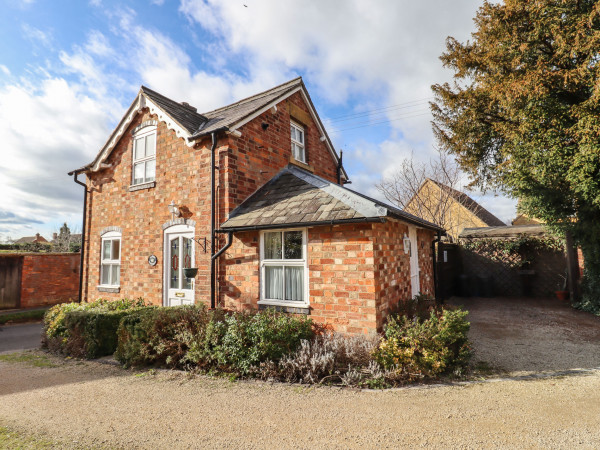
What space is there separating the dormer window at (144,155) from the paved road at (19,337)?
5.31 meters

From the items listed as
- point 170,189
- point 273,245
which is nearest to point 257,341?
point 273,245

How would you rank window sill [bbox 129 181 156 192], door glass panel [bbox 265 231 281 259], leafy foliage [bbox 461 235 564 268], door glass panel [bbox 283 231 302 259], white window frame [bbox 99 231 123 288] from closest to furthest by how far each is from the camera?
door glass panel [bbox 283 231 302 259], door glass panel [bbox 265 231 281 259], window sill [bbox 129 181 156 192], white window frame [bbox 99 231 123 288], leafy foliage [bbox 461 235 564 268]

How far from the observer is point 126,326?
6.47 meters

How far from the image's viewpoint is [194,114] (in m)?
10.4

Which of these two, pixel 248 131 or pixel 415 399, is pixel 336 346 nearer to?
pixel 415 399

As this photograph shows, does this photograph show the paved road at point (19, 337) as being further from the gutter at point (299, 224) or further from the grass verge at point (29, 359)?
the gutter at point (299, 224)

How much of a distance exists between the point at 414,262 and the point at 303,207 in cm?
408

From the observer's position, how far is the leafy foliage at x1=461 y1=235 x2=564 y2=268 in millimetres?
12945

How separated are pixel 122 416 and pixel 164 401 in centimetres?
57

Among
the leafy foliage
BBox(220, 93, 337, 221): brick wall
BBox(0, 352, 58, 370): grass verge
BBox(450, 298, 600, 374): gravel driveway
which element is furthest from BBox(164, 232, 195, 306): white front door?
the leafy foliage

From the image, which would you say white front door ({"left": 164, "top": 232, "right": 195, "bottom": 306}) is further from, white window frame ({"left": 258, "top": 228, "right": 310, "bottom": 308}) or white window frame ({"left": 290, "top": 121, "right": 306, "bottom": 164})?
white window frame ({"left": 290, "top": 121, "right": 306, "bottom": 164})

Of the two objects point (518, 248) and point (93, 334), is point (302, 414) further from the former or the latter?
point (518, 248)

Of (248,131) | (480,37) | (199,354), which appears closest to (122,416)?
(199,354)

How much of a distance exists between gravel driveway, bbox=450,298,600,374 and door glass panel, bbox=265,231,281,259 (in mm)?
4463
